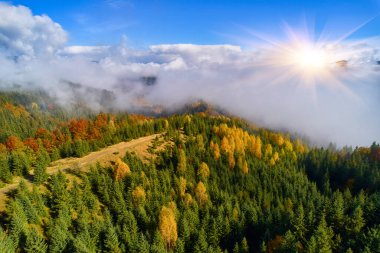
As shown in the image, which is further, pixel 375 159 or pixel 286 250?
pixel 375 159

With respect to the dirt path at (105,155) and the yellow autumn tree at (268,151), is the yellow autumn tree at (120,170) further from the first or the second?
the yellow autumn tree at (268,151)

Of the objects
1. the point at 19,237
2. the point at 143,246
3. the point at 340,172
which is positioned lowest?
the point at 340,172

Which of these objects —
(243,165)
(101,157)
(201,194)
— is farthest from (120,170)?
(243,165)

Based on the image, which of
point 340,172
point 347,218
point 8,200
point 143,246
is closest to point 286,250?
point 347,218

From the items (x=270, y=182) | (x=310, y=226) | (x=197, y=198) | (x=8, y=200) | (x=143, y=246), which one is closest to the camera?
(x=143, y=246)

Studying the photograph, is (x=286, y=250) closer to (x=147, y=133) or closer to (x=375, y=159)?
(x=147, y=133)

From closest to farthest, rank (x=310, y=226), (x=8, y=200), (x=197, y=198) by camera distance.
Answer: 1. (x=310, y=226)
2. (x=8, y=200)
3. (x=197, y=198)

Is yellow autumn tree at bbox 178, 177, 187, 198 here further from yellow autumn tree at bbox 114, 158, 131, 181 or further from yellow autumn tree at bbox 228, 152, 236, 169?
yellow autumn tree at bbox 228, 152, 236, 169

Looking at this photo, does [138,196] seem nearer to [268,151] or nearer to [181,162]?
[181,162]
